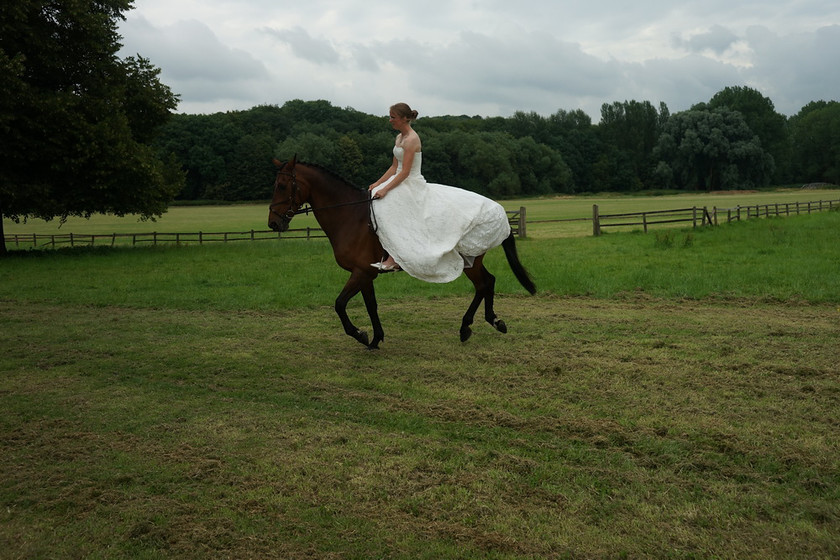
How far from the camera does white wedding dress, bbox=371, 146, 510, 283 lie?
7.86 m

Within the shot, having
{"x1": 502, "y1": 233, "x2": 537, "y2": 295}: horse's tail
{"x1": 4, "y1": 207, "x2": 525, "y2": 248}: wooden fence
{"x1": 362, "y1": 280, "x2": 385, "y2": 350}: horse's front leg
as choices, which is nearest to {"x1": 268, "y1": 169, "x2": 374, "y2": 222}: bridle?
{"x1": 362, "y1": 280, "x2": 385, "y2": 350}: horse's front leg

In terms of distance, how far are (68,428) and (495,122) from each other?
111484 mm

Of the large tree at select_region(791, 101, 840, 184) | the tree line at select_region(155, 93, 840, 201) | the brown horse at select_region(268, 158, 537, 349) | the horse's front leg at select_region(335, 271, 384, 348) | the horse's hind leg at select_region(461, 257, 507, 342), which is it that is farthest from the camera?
the large tree at select_region(791, 101, 840, 184)

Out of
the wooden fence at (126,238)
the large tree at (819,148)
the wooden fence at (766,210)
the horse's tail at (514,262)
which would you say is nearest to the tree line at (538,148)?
the large tree at (819,148)

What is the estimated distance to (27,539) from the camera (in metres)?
3.50

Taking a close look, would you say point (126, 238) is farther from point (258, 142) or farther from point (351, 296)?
point (258, 142)

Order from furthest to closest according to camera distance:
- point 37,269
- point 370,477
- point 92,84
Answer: point 92,84 → point 37,269 → point 370,477

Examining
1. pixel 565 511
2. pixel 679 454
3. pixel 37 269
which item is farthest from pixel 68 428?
pixel 37 269

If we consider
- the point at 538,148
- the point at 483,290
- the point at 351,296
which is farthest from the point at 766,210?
the point at 538,148

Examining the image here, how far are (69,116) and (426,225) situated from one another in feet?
58.3

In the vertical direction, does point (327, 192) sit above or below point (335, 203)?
above

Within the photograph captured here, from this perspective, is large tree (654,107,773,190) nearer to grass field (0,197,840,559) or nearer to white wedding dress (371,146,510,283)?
grass field (0,197,840,559)

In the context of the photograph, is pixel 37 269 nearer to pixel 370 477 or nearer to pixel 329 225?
pixel 329 225

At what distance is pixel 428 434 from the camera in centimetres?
498
